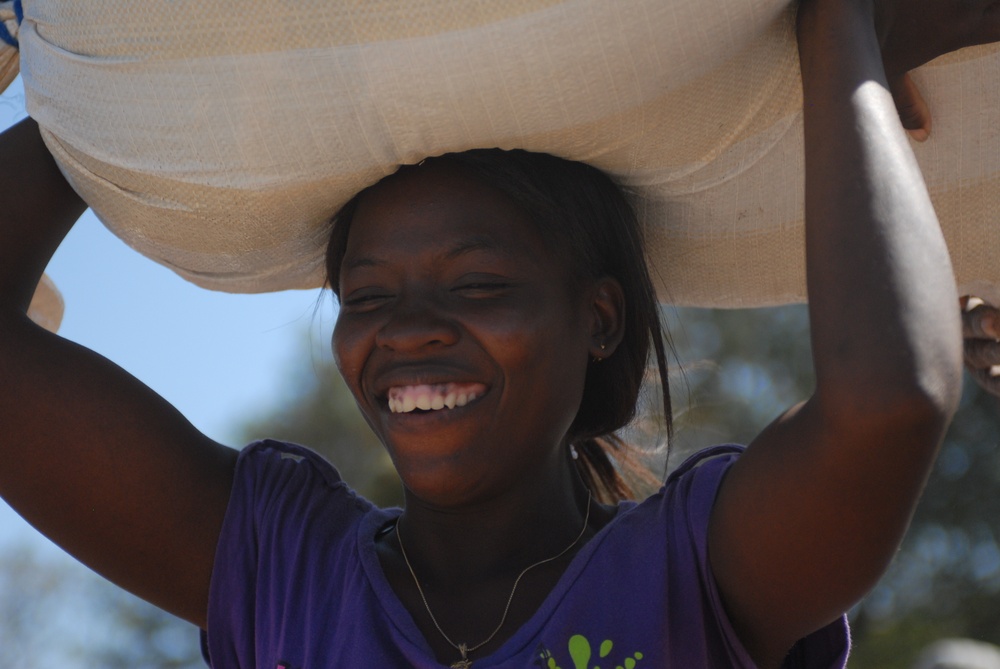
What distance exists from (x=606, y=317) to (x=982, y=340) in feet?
Answer: 2.35

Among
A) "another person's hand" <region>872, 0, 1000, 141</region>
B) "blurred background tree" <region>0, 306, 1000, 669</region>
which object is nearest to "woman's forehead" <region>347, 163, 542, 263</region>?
"another person's hand" <region>872, 0, 1000, 141</region>

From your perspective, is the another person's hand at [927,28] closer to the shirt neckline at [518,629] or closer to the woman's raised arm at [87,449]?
the shirt neckline at [518,629]

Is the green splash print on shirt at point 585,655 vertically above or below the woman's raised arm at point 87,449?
below

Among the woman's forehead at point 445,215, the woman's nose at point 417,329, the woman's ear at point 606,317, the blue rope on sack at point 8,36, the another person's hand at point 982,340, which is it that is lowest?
the another person's hand at point 982,340

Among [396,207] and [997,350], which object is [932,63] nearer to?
[997,350]

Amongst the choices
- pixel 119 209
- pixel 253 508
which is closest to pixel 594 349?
pixel 253 508

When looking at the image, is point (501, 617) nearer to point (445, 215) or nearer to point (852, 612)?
point (445, 215)

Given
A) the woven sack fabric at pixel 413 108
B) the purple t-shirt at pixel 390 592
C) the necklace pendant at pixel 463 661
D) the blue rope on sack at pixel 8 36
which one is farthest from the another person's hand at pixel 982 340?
the blue rope on sack at pixel 8 36

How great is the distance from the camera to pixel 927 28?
154 cm

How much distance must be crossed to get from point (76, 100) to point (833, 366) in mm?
1010

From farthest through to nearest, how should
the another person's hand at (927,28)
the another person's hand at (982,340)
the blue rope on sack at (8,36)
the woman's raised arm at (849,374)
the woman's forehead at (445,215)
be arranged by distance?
1. the another person's hand at (982,340)
2. the blue rope on sack at (8,36)
3. the woman's forehead at (445,215)
4. the another person's hand at (927,28)
5. the woman's raised arm at (849,374)

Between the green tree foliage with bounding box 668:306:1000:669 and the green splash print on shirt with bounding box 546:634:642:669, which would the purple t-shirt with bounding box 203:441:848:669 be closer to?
the green splash print on shirt with bounding box 546:634:642:669

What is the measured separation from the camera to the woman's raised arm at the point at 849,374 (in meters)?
1.25

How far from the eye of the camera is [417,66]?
1.41 m
